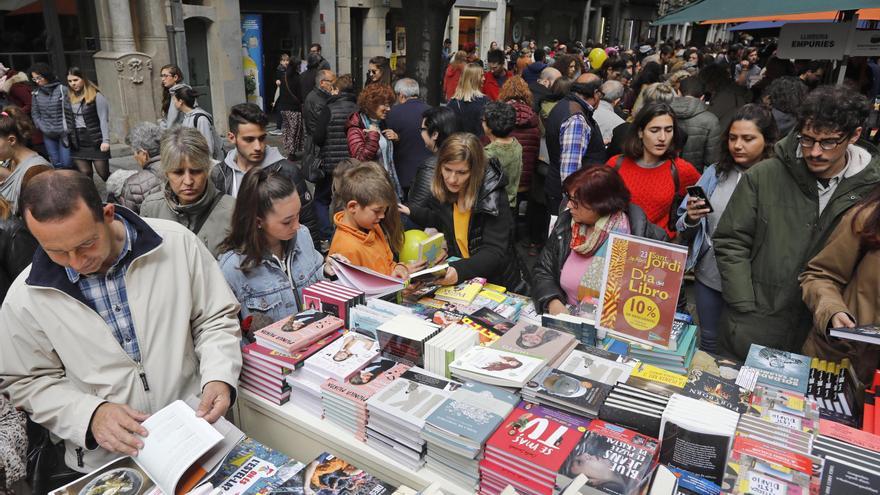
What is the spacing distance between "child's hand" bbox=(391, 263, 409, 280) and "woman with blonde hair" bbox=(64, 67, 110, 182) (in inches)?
229

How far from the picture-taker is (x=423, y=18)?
9.23 metres

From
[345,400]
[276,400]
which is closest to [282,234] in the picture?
[276,400]

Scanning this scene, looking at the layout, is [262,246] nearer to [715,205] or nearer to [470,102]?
[715,205]

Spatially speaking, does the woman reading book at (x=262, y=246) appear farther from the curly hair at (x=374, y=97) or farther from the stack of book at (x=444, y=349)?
the curly hair at (x=374, y=97)

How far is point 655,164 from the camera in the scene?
394cm

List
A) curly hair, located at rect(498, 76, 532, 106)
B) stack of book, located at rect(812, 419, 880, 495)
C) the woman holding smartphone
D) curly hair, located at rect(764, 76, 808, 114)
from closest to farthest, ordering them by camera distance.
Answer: stack of book, located at rect(812, 419, 880, 495) < the woman holding smartphone < curly hair, located at rect(764, 76, 808, 114) < curly hair, located at rect(498, 76, 532, 106)

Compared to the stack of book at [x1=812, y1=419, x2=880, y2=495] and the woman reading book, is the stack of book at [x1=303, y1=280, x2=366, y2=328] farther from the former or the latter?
the stack of book at [x1=812, y1=419, x2=880, y2=495]

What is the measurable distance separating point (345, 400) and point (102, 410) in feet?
2.73

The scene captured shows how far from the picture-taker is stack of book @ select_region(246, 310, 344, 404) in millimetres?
2158

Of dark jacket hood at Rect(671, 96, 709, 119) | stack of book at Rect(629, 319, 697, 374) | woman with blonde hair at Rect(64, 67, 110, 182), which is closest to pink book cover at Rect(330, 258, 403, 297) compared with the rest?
stack of book at Rect(629, 319, 697, 374)

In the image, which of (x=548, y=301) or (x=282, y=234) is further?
(x=548, y=301)

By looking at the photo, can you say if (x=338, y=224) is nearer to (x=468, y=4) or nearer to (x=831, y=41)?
(x=831, y=41)

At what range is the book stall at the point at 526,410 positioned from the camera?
1.62 meters

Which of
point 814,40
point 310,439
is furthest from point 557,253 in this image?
point 814,40
